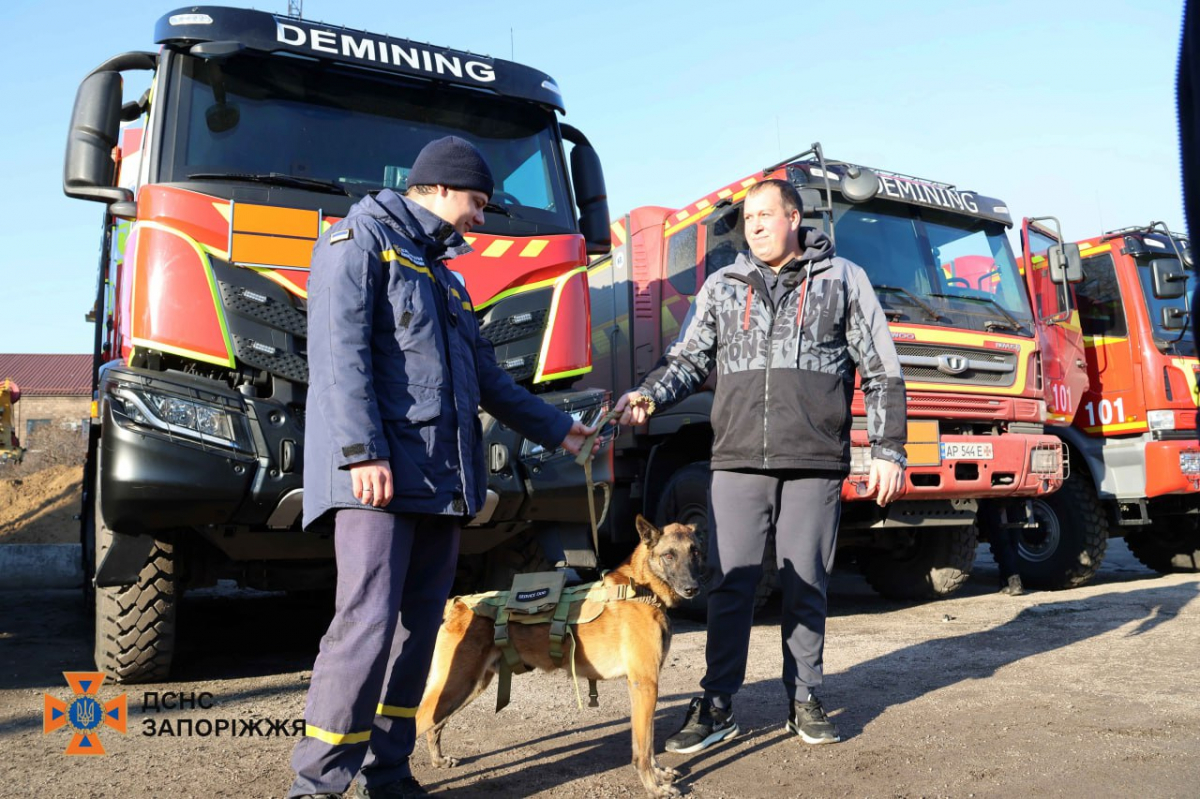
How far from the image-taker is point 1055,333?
795 cm

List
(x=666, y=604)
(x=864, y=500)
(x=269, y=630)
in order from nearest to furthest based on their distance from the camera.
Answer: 1. (x=666, y=604)
2. (x=864, y=500)
3. (x=269, y=630)

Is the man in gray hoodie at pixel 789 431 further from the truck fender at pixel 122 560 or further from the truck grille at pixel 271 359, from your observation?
the truck fender at pixel 122 560

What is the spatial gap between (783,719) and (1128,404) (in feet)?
19.3

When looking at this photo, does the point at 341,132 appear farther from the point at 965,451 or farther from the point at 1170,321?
the point at 1170,321

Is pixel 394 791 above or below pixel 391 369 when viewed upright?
below

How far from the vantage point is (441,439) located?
2.78 m

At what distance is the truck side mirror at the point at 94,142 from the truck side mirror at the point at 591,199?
2.43 metres

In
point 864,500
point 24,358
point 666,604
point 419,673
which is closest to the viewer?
point 419,673

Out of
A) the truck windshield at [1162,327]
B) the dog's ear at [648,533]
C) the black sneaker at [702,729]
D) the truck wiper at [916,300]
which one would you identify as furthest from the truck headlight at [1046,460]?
the dog's ear at [648,533]

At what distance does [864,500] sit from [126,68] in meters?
4.88

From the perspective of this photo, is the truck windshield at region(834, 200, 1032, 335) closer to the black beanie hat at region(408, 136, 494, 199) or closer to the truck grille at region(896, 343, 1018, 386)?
the truck grille at region(896, 343, 1018, 386)

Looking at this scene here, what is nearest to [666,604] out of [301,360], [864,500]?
[301,360]

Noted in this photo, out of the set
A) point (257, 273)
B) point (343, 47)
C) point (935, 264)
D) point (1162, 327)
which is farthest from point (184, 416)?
point (1162, 327)

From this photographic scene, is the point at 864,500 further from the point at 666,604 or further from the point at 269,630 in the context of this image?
the point at 269,630
